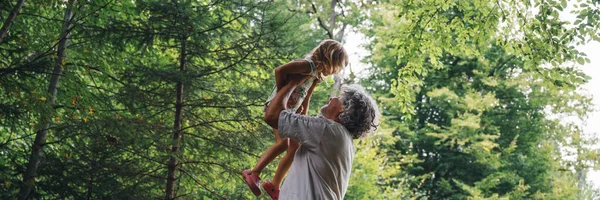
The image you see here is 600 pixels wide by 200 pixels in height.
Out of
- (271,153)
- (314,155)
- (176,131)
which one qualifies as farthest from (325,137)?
(176,131)

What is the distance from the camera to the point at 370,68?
1723 centimetres

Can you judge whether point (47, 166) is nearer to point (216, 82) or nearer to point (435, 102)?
point (216, 82)

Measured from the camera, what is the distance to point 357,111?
2549 millimetres

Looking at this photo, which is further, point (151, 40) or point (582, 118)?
point (582, 118)

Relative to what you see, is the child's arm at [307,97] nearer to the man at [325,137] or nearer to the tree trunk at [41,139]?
the man at [325,137]

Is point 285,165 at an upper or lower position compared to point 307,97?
lower

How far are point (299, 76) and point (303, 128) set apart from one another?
1.28ft

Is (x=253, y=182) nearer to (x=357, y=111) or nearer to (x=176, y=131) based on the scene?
(x=357, y=111)

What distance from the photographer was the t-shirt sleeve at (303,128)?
248 centimetres

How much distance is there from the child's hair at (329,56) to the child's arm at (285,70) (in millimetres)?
119

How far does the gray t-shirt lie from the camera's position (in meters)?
2.46

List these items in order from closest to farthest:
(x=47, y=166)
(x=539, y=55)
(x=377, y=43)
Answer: (x=539, y=55) → (x=47, y=166) → (x=377, y=43)

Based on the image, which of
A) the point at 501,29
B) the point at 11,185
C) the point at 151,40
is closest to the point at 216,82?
the point at 151,40

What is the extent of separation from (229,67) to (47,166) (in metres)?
1.74
